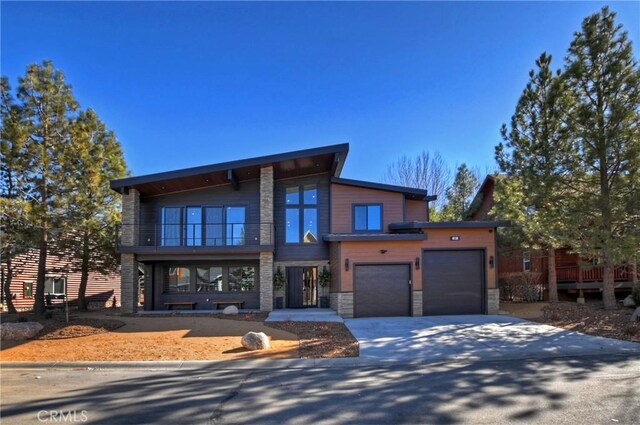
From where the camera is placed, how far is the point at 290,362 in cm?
870

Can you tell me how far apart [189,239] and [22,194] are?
20.8 feet

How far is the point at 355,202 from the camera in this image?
19.8 meters

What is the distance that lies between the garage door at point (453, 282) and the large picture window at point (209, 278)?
795 centimetres

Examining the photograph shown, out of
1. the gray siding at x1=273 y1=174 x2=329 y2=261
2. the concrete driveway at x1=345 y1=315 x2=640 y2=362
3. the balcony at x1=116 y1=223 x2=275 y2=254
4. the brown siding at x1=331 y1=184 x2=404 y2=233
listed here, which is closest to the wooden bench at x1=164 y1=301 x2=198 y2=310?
the balcony at x1=116 y1=223 x2=275 y2=254

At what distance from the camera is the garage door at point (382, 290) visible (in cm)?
1602

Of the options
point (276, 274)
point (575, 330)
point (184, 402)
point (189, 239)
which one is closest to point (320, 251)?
point (276, 274)

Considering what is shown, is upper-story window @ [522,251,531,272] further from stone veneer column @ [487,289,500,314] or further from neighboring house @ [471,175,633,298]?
stone veneer column @ [487,289,500,314]

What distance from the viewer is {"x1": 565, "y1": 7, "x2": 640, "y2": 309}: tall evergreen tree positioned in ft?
43.7

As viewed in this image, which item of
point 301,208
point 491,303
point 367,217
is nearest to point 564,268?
point 491,303

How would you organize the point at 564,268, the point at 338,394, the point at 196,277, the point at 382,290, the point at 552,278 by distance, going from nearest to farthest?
1. the point at 338,394
2. the point at 382,290
3. the point at 552,278
4. the point at 196,277
5. the point at 564,268

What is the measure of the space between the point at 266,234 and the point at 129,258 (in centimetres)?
Result: 563

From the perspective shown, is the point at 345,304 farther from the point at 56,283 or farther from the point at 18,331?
the point at 56,283

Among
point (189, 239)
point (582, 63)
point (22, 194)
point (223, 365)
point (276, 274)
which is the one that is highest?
point (582, 63)

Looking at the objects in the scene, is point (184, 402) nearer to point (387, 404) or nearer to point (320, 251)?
point (387, 404)
